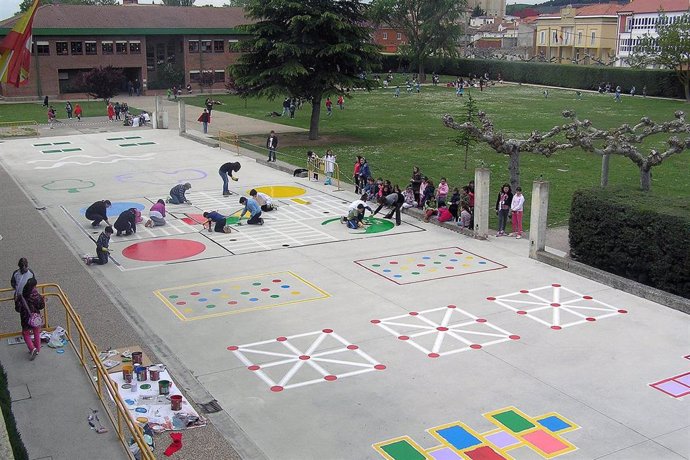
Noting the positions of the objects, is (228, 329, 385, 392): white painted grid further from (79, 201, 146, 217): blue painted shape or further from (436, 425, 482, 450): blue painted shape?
(79, 201, 146, 217): blue painted shape

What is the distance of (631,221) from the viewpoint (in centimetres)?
1856

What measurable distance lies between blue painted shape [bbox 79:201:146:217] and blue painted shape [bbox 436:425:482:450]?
17704mm

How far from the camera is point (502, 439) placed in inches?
460

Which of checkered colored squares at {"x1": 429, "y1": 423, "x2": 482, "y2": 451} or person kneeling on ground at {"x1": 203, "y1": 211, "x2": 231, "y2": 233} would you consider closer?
checkered colored squares at {"x1": 429, "y1": 423, "x2": 482, "y2": 451}

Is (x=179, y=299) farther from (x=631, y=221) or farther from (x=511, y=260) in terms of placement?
(x=631, y=221)

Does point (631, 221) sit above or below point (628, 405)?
above

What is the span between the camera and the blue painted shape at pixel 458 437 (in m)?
11.5

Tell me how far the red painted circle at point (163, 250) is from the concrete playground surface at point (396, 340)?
0.11 m

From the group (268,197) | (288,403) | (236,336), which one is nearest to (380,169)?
(268,197)

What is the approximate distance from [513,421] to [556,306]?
5714 mm

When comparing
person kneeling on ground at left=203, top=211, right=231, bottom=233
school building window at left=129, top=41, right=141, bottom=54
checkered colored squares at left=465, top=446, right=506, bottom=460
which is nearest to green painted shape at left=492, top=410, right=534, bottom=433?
checkered colored squares at left=465, top=446, right=506, bottom=460

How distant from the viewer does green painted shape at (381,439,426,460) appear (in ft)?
36.7

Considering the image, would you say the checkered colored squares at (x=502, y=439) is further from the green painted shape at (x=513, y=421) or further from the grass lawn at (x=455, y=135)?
the grass lawn at (x=455, y=135)

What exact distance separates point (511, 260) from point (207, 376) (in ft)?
32.7
